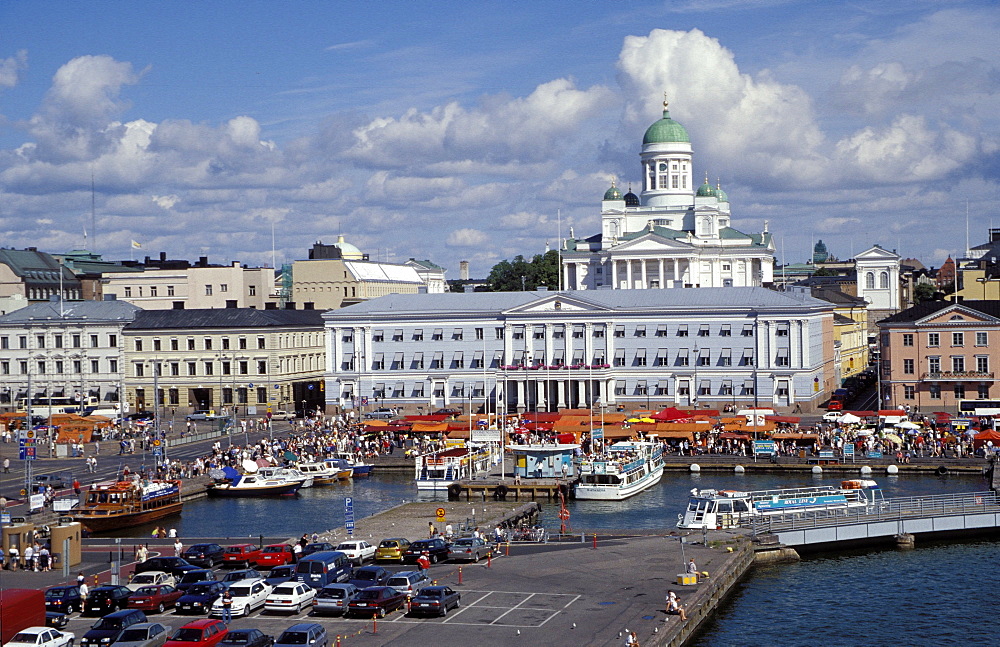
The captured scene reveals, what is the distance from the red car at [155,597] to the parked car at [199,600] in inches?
18.7

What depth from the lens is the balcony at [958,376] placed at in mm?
99000

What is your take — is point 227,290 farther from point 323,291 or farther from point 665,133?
point 665,133

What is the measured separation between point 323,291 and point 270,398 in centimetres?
4986

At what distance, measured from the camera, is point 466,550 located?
5066 cm

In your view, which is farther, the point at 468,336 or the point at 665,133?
the point at 665,133

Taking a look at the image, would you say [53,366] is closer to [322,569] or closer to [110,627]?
[322,569]

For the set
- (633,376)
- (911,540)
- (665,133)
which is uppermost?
(665,133)

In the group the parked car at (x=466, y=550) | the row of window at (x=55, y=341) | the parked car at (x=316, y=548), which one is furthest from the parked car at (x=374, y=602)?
the row of window at (x=55, y=341)

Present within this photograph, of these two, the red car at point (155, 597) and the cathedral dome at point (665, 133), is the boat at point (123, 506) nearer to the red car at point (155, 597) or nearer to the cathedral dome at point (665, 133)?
the red car at point (155, 597)

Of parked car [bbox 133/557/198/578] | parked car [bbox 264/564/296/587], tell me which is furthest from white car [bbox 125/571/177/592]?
parked car [bbox 264/564/296/587]

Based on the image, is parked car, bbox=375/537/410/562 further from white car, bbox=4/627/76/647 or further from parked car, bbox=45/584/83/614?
white car, bbox=4/627/76/647

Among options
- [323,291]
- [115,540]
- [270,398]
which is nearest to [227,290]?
[323,291]

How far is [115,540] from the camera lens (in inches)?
2409

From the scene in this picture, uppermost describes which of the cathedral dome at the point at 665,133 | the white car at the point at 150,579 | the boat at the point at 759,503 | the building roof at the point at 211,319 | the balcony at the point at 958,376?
the cathedral dome at the point at 665,133
